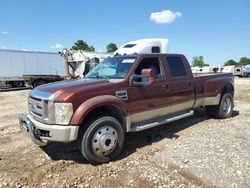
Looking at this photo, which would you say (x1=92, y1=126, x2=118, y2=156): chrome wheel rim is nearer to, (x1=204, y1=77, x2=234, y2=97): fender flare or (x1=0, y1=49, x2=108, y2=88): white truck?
(x1=204, y1=77, x2=234, y2=97): fender flare

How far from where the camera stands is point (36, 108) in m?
4.37

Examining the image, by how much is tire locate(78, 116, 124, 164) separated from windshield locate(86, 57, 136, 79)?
1043 millimetres

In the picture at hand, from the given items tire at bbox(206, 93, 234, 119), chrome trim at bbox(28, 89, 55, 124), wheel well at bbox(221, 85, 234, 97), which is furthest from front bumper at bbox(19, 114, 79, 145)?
wheel well at bbox(221, 85, 234, 97)

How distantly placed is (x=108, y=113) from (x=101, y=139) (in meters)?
0.55

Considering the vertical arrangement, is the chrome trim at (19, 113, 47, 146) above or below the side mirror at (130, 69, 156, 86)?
below

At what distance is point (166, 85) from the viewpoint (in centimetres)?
548

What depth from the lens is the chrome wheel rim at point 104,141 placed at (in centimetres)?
425

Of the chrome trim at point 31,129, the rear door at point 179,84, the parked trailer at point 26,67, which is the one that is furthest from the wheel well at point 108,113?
the parked trailer at point 26,67

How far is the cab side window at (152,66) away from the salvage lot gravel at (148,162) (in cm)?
145

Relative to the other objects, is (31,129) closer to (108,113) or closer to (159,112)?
(108,113)

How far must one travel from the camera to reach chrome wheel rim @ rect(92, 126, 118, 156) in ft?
13.9

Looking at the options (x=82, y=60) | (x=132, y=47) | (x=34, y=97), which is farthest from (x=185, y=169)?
(x=82, y=60)

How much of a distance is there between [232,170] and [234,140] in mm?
1579

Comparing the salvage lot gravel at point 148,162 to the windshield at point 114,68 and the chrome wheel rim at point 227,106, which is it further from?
the windshield at point 114,68
